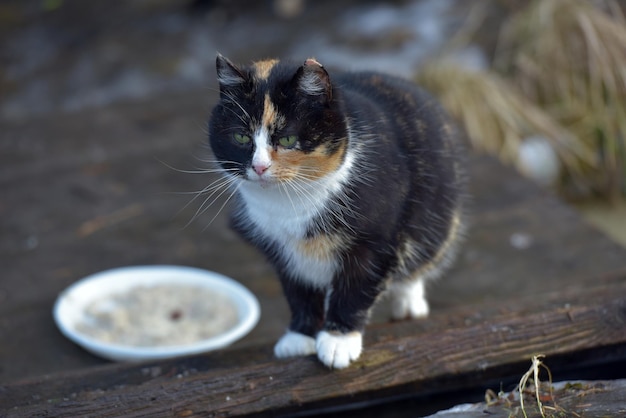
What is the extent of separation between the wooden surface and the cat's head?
0.49 metres

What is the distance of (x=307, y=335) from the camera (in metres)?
2.24

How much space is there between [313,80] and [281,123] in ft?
0.39

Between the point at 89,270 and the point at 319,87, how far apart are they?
1.64 metres

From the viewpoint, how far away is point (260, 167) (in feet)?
5.92

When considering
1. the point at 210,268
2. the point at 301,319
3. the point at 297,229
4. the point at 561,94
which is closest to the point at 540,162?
the point at 561,94

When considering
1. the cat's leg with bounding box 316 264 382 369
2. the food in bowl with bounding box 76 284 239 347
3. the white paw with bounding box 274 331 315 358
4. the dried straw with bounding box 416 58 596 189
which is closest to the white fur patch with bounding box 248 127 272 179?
the cat's leg with bounding box 316 264 382 369

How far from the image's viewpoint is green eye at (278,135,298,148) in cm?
185

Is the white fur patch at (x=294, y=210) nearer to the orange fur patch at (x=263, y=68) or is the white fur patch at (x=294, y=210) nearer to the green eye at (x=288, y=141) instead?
the green eye at (x=288, y=141)

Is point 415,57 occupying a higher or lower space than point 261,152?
higher

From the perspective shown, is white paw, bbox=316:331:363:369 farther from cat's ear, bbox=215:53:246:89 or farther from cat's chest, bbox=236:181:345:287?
cat's ear, bbox=215:53:246:89

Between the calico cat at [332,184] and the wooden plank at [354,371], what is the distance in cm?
8

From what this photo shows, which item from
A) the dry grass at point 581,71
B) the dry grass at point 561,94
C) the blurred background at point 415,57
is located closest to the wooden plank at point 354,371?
the blurred background at point 415,57

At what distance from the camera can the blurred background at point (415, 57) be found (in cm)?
452

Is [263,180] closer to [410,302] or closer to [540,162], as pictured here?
[410,302]
